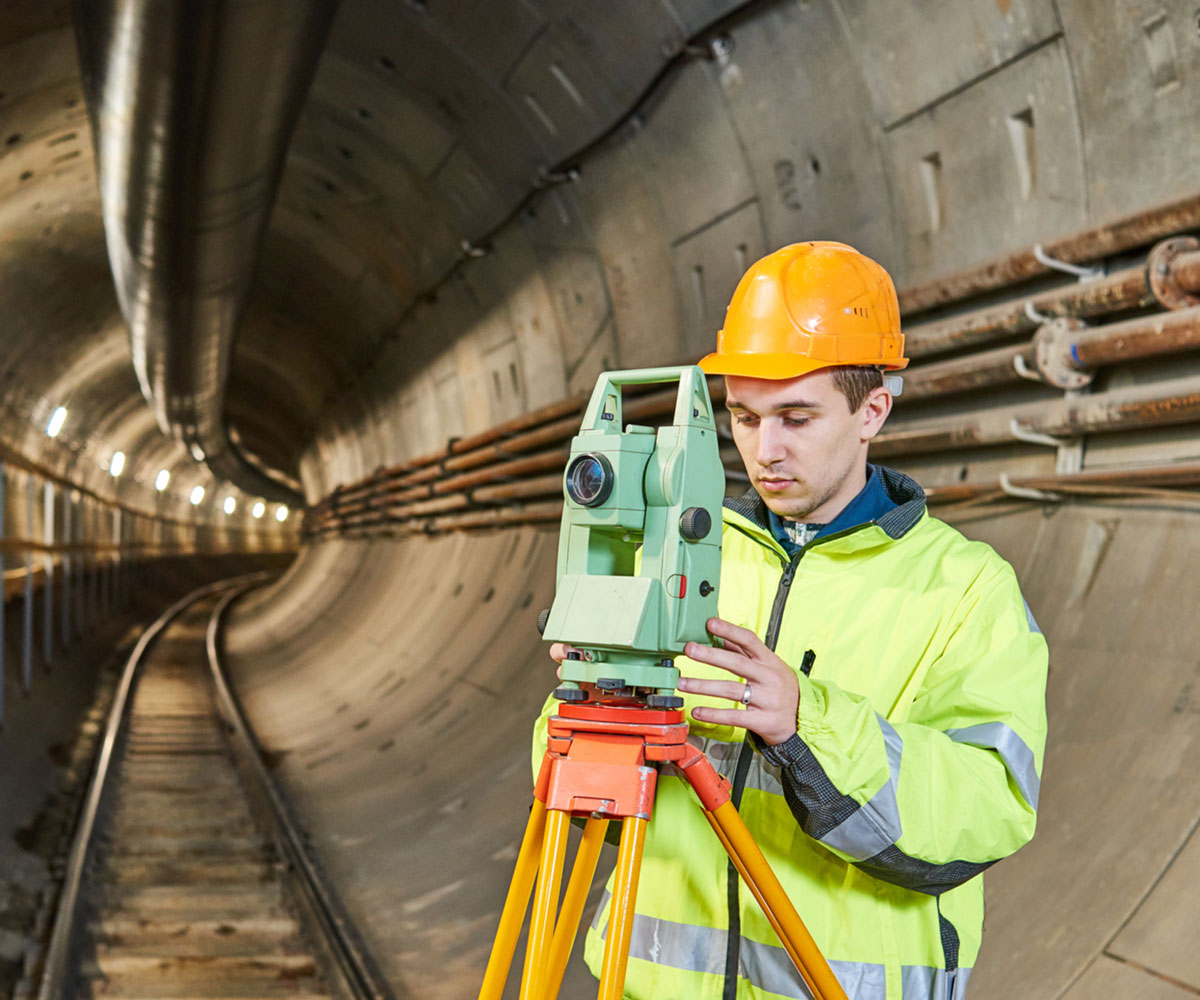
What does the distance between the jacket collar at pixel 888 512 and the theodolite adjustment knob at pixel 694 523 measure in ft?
0.92

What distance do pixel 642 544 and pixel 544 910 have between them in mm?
585

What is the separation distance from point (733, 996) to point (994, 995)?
1525 millimetres

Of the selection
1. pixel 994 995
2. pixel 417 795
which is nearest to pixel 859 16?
pixel 994 995

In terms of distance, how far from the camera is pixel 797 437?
6.84ft

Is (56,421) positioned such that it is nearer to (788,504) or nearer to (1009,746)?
(788,504)

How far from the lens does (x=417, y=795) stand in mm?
7730

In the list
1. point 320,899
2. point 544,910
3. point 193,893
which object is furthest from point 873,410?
point 193,893

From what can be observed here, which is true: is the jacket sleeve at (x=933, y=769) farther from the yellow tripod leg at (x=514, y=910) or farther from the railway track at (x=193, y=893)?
the railway track at (x=193, y=893)

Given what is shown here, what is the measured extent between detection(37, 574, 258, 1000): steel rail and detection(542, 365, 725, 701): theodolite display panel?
4.62 m

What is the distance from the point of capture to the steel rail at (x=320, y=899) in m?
5.40

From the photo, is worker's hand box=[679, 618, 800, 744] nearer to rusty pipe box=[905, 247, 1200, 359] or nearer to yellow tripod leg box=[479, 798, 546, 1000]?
yellow tripod leg box=[479, 798, 546, 1000]

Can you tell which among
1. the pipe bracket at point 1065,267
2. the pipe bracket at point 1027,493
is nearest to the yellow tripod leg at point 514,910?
the pipe bracket at point 1027,493

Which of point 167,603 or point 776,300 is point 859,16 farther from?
point 167,603

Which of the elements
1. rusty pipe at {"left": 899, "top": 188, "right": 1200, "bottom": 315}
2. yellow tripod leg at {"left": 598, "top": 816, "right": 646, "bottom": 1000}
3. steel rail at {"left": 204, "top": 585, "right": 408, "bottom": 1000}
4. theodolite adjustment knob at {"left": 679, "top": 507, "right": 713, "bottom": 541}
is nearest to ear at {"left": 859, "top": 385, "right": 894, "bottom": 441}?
theodolite adjustment knob at {"left": 679, "top": 507, "right": 713, "bottom": 541}
